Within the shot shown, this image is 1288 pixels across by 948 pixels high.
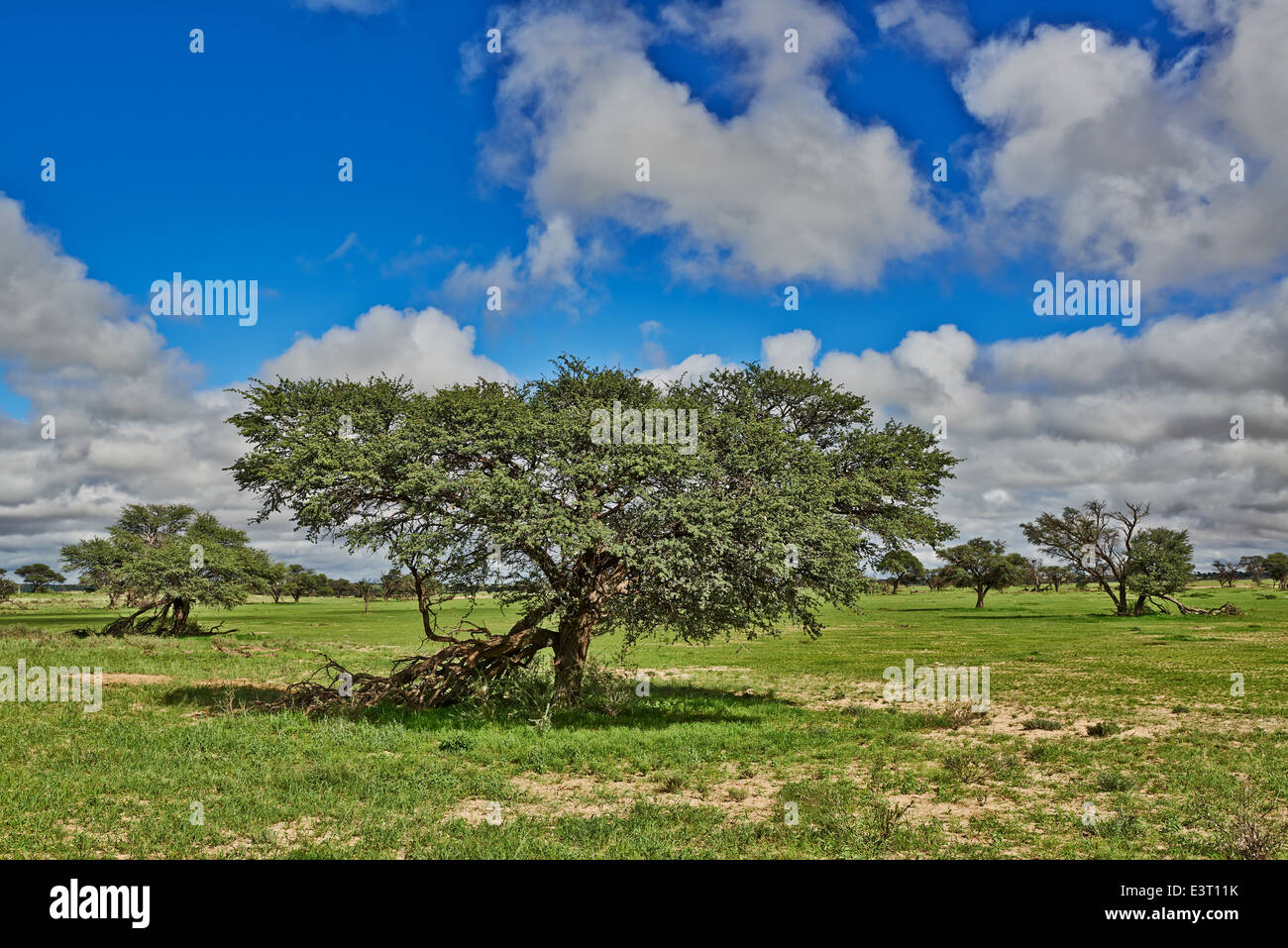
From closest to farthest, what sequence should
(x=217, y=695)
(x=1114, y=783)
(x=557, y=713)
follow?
(x=1114, y=783) → (x=557, y=713) → (x=217, y=695)

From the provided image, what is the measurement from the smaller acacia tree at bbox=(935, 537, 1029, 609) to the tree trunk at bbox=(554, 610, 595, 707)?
7907cm

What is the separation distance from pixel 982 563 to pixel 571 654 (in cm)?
8540

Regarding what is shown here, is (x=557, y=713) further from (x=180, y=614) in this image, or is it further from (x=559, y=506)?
(x=180, y=614)

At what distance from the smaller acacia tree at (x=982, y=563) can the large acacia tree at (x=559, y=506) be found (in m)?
78.1

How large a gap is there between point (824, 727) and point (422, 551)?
37.8 ft

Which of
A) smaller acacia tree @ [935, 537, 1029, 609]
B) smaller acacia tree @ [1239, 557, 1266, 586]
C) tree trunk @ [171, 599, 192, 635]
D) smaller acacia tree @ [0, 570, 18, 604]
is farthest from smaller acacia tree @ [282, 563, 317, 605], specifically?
smaller acacia tree @ [1239, 557, 1266, 586]

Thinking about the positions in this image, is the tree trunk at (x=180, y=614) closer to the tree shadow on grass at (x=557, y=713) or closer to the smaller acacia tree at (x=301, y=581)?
the tree shadow on grass at (x=557, y=713)

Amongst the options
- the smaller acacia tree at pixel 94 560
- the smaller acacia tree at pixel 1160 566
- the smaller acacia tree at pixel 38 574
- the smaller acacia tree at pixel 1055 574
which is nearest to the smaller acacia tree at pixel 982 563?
the smaller acacia tree at pixel 1160 566

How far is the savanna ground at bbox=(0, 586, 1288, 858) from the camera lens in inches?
392

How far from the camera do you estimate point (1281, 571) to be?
13388 centimetres

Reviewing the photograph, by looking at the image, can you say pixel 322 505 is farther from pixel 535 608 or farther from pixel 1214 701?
pixel 1214 701

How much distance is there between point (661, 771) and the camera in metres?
14.2

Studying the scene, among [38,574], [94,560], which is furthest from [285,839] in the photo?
[38,574]
